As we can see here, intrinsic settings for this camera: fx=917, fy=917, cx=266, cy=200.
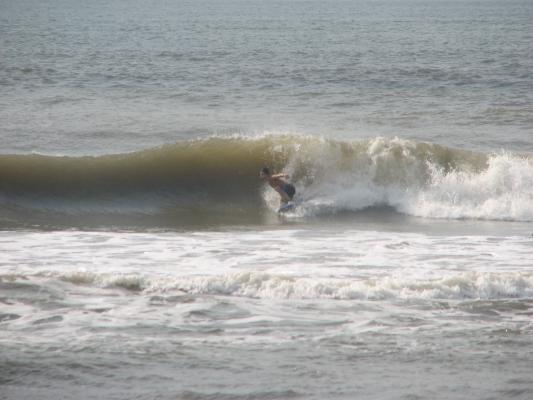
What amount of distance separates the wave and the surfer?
610 cm

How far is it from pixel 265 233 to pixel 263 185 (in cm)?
427

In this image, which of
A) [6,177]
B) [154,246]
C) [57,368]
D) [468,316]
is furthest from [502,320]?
[6,177]

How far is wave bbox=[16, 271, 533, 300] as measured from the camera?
10.3 metres

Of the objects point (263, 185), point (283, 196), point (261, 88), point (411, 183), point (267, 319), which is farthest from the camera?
point (261, 88)

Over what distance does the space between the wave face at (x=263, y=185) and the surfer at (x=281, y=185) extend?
0.32 meters

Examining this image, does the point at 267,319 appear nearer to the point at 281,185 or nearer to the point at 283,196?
the point at 283,196

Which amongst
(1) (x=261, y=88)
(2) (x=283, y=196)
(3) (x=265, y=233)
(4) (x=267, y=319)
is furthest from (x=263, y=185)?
(1) (x=261, y=88)

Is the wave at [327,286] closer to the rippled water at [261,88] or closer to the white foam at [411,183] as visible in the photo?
the white foam at [411,183]

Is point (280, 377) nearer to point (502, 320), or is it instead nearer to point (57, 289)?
point (502, 320)

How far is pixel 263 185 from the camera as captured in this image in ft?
61.5

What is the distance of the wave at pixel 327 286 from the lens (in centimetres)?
1029

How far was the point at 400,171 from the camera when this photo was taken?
730 inches

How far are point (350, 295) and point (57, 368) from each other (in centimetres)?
362

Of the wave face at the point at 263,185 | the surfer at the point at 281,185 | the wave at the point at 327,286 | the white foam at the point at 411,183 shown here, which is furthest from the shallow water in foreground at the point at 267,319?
the wave face at the point at 263,185
